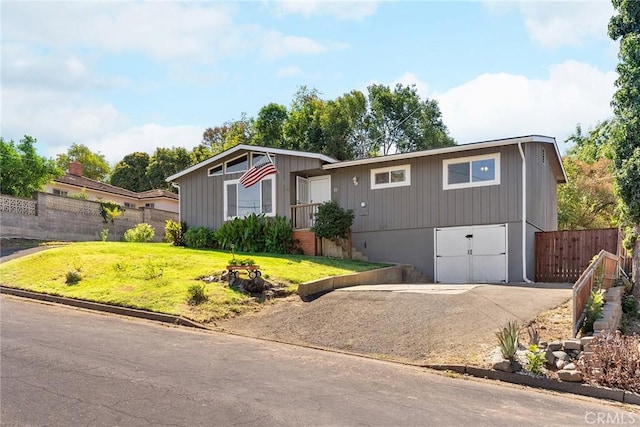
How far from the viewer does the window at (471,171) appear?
18438 mm

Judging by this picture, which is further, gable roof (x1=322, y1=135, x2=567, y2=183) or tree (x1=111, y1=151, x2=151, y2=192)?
tree (x1=111, y1=151, x2=151, y2=192)

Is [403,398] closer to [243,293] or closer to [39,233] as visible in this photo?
[243,293]

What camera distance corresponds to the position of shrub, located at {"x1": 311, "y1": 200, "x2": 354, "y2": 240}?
20266 mm

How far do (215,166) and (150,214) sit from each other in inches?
348

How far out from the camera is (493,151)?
18484 mm

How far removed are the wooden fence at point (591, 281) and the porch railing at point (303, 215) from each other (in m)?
10.8

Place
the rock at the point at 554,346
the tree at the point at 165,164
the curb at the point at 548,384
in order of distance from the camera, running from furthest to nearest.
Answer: the tree at the point at 165,164 < the rock at the point at 554,346 < the curb at the point at 548,384

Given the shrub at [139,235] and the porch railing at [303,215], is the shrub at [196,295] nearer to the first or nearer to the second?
the porch railing at [303,215]

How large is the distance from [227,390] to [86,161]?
5310 centimetres

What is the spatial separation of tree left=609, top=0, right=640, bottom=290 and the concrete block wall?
9.21 feet

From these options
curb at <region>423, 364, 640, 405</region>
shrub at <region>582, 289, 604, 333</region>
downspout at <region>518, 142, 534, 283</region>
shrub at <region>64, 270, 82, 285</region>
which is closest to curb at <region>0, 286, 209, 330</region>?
shrub at <region>64, 270, 82, 285</region>

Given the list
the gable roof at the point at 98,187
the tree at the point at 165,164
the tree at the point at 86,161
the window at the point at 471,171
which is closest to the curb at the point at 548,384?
the window at the point at 471,171

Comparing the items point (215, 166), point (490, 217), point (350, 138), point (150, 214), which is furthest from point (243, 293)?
point (350, 138)

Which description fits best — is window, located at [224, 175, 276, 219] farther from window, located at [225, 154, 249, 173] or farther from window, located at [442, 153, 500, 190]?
window, located at [442, 153, 500, 190]
